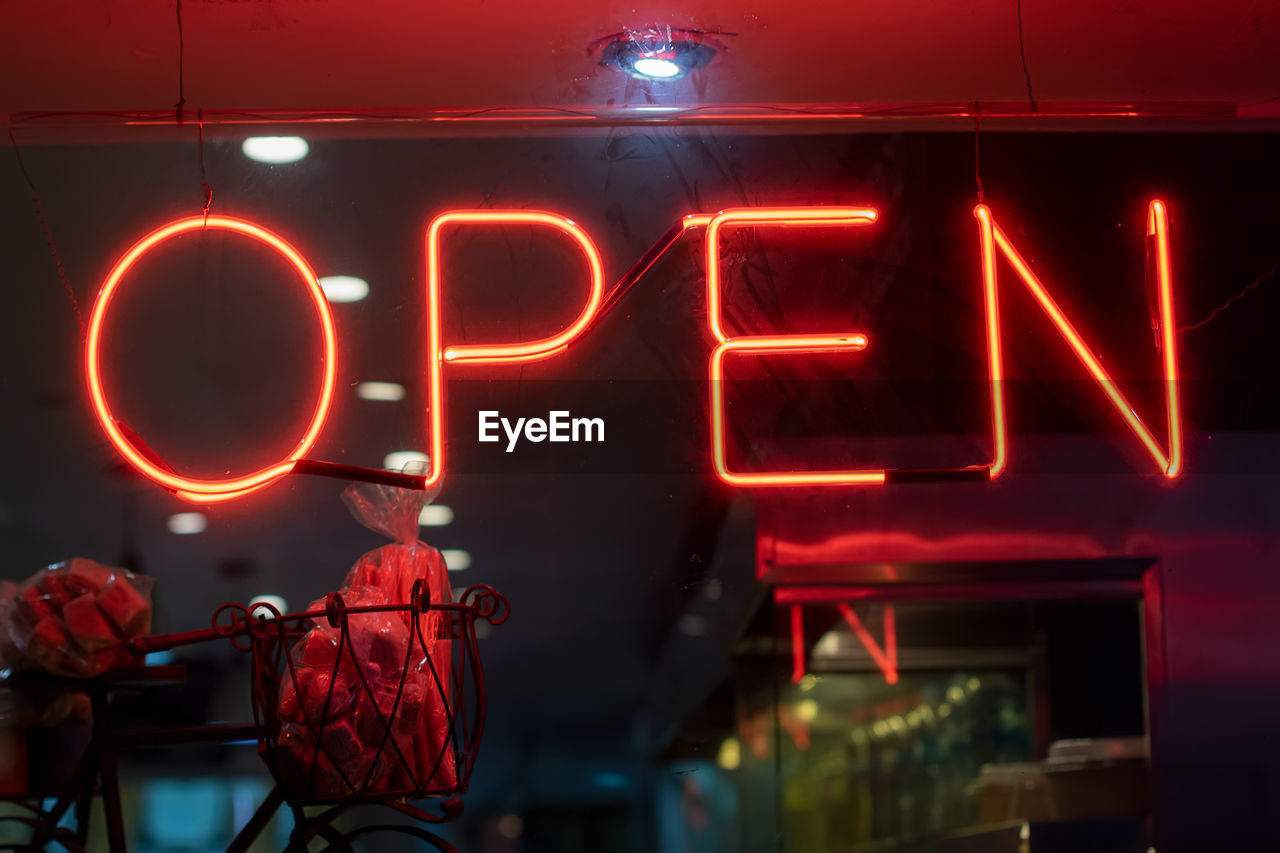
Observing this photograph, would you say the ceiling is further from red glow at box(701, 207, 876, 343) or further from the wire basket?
the wire basket

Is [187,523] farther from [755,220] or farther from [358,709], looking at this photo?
[755,220]

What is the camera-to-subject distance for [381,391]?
8.43 ft

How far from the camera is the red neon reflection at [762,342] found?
2516 millimetres

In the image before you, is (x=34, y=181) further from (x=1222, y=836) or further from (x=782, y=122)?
(x=1222, y=836)

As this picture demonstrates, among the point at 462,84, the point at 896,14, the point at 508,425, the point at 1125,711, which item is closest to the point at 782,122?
the point at 896,14

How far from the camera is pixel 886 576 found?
8.45 ft

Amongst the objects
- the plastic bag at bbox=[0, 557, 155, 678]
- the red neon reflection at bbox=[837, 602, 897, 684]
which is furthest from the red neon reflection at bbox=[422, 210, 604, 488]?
the red neon reflection at bbox=[837, 602, 897, 684]

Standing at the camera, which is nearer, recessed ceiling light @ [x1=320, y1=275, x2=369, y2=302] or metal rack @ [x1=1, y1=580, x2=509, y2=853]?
metal rack @ [x1=1, y1=580, x2=509, y2=853]

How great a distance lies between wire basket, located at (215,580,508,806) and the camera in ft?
5.70

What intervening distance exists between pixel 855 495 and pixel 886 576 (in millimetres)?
173

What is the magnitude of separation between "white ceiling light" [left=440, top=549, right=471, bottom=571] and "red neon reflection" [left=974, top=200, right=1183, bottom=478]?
1.05 m

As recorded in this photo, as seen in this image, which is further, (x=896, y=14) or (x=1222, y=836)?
(x=1222, y=836)

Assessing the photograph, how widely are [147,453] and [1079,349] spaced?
1.84 m

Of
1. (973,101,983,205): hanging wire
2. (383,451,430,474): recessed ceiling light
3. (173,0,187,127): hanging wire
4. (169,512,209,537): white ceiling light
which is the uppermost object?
(173,0,187,127): hanging wire
